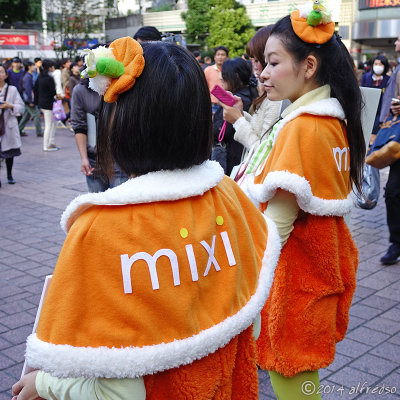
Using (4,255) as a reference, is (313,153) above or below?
above

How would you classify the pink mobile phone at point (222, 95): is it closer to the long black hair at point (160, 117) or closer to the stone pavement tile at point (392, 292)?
the long black hair at point (160, 117)

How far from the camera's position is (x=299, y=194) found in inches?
79.7

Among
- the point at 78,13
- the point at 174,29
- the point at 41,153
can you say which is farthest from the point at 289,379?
the point at 174,29

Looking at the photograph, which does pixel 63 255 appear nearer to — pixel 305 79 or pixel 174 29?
pixel 305 79

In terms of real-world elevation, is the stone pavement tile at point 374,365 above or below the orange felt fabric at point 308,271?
below

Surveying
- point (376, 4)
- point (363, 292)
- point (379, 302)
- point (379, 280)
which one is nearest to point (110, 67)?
point (379, 302)

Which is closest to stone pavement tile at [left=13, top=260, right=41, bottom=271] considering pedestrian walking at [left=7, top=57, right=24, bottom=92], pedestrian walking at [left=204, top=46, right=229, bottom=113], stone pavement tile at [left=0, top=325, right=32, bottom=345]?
stone pavement tile at [left=0, top=325, right=32, bottom=345]

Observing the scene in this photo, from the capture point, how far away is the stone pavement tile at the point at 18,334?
3672 millimetres

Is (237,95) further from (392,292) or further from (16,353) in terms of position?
(16,353)

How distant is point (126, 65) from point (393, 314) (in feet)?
11.0

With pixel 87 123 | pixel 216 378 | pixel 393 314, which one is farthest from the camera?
pixel 87 123

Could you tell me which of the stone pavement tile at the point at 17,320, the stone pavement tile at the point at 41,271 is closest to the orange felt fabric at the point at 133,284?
the stone pavement tile at the point at 17,320

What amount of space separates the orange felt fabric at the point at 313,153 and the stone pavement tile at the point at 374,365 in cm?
155

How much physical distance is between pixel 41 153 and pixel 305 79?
10416 mm
